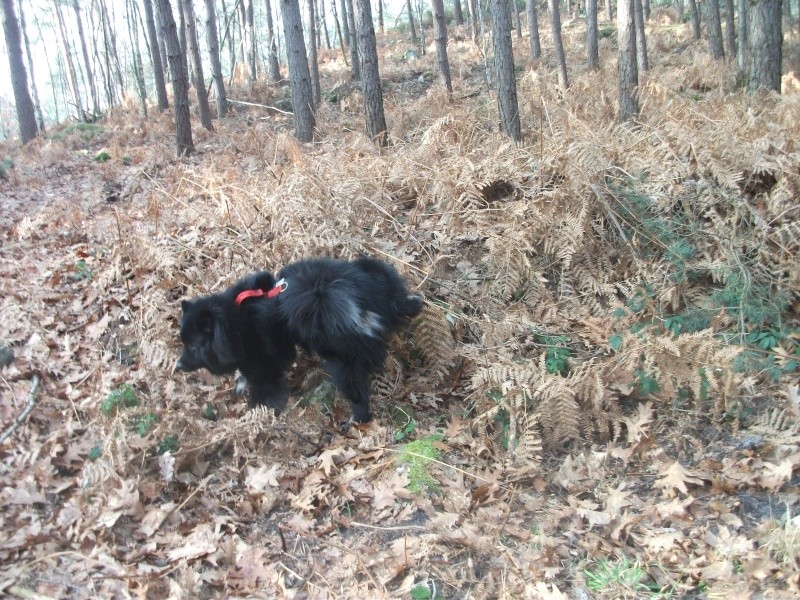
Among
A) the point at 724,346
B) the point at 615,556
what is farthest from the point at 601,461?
the point at 724,346

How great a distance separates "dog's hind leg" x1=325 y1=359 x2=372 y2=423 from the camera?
496cm

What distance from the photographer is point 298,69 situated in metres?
11.4

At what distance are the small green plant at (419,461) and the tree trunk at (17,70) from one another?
1962 centimetres

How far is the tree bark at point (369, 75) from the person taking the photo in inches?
394

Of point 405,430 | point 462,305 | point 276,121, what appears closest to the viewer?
point 405,430

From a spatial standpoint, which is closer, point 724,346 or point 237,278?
point 724,346

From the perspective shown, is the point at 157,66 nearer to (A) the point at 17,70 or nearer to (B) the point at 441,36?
(A) the point at 17,70

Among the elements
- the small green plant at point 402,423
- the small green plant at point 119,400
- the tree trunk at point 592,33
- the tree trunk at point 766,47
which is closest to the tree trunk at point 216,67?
the tree trunk at point 592,33

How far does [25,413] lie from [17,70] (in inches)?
725

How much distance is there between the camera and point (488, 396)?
191 inches

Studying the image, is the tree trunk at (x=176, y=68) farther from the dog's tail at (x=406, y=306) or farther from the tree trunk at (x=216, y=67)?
the dog's tail at (x=406, y=306)

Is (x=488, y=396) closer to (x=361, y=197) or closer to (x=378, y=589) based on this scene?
(x=378, y=589)

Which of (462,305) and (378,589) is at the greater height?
(462,305)

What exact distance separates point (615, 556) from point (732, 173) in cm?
440
